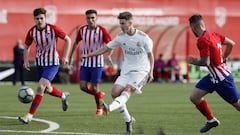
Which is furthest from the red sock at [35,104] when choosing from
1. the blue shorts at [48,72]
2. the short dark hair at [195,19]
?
the short dark hair at [195,19]

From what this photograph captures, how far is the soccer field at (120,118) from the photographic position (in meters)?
13.0

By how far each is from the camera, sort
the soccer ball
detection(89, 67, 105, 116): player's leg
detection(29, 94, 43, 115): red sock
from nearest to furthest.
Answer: detection(29, 94, 43, 115): red sock → the soccer ball → detection(89, 67, 105, 116): player's leg

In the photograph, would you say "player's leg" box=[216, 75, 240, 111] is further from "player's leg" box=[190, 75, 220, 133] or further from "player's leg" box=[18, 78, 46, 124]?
"player's leg" box=[18, 78, 46, 124]

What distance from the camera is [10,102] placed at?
21031 mm

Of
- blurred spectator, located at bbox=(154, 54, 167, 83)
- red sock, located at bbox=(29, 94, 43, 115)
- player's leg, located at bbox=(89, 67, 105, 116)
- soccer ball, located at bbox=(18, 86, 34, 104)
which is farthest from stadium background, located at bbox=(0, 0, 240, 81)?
red sock, located at bbox=(29, 94, 43, 115)

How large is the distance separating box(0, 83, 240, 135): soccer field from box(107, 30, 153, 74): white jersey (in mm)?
1117

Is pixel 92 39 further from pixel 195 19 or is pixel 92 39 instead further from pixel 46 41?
pixel 195 19

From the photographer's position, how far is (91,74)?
17281 mm

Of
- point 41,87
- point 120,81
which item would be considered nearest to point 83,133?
point 120,81

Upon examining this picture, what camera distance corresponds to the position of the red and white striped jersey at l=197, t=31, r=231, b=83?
11.9 m

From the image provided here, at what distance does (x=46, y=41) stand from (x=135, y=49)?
9.73ft

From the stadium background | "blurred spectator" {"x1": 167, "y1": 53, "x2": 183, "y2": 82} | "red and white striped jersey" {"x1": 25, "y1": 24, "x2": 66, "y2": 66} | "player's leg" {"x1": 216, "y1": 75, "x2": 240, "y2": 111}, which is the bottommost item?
"blurred spectator" {"x1": 167, "y1": 53, "x2": 183, "y2": 82}

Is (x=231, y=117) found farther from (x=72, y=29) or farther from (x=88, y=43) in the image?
(x=72, y=29)

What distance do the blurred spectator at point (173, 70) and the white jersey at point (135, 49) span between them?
23.4 metres
